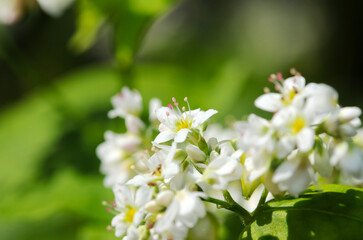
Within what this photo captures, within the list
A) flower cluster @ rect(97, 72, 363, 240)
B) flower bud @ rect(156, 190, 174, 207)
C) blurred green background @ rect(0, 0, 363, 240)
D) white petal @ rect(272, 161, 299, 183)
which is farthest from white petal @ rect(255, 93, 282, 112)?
blurred green background @ rect(0, 0, 363, 240)

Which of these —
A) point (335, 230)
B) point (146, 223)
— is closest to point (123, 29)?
point (146, 223)

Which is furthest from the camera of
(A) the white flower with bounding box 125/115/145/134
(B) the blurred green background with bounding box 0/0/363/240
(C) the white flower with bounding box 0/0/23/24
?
(B) the blurred green background with bounding box 0/0/363/240

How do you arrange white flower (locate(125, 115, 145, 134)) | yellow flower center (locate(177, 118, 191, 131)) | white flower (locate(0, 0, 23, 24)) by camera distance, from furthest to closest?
1. white flower (locate(0, 0, 23, 24))
2. white flower (locate(125, 115, 145, 134))
3. yellow flower center (locate(177, 118, 191, 131))

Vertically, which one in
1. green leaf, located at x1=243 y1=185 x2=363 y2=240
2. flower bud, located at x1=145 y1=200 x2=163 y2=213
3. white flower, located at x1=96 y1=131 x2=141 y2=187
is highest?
white flower, located at x1=96 y1=131 x2=141 y2=187

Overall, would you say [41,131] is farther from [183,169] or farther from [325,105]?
[325,105]

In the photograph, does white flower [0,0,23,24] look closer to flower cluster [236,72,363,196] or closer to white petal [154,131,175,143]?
white petal [154,131,175,143]

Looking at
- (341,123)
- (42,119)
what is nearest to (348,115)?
(341,123)

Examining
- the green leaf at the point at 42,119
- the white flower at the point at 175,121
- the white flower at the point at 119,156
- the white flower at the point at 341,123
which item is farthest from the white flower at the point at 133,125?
the green leaf at the point at 42,119

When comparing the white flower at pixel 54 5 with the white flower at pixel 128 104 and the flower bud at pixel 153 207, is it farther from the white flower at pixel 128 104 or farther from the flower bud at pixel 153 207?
the flower bud at pixel 153 207
